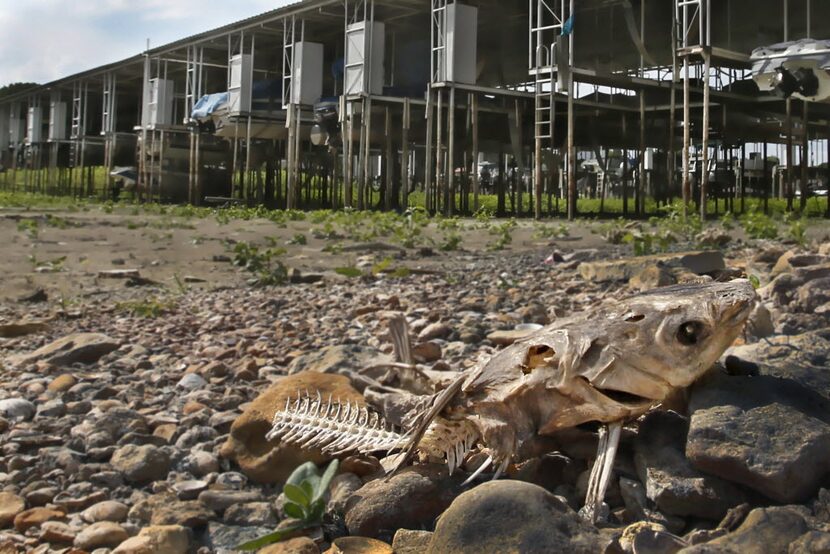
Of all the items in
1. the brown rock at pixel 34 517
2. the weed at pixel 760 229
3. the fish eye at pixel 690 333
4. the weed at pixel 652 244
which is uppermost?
the weed at pixel 760 229

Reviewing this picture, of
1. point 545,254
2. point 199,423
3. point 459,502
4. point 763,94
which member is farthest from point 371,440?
point 763,94

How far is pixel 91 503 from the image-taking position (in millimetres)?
2885

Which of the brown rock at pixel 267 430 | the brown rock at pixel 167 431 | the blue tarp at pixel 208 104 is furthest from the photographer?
the blue tarp at pixel 208 104

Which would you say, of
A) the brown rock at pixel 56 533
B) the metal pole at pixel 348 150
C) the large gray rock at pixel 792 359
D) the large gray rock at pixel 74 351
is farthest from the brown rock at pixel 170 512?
the metal pole at pixel 348 150

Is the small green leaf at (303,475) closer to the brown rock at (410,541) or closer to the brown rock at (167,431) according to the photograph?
the brown rock at (410,541)

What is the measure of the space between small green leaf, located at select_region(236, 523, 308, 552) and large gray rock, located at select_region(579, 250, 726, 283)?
10.5 ft

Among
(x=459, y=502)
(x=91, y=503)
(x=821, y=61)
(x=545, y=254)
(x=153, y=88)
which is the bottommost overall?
(x=91, y=503)

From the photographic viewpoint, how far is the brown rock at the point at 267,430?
2869 millimetres

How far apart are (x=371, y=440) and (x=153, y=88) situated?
94.3 feet

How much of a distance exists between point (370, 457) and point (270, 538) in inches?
20.1

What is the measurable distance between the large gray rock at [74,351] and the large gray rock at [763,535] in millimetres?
3512

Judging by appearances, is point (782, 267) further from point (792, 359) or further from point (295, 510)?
point (295, 510)

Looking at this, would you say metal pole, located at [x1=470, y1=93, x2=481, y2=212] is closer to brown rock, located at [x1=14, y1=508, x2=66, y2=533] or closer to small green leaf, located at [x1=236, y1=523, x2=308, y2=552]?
brown rock, located at [x1=14, y1=508, x2=66, y2=533]

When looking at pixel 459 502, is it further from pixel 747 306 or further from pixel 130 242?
pixel 130 242
